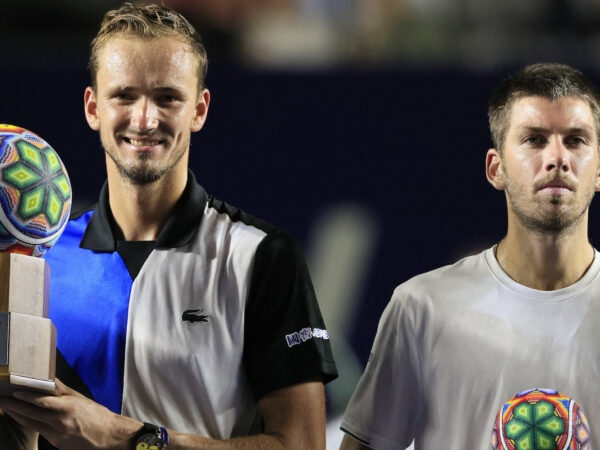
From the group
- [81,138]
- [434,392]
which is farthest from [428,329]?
[81,138]

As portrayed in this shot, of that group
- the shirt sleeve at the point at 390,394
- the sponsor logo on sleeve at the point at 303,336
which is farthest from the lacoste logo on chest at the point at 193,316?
the shirt sleeve at the point at 390,394

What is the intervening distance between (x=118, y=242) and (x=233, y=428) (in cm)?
70

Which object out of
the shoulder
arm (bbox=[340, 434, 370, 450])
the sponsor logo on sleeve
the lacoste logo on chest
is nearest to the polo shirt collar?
the lacoste logo on chest

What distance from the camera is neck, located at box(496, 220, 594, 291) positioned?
166 inches

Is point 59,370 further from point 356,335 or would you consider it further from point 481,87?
point 481,87

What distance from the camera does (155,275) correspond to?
13.6ft

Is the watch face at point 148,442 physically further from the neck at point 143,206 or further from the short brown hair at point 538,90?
the short brown hair at point 538,90

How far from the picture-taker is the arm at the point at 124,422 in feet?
11.8

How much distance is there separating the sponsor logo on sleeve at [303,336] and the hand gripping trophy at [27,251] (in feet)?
2.30

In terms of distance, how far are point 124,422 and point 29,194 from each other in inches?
26.9

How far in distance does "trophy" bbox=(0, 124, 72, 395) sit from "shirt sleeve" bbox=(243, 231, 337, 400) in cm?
62

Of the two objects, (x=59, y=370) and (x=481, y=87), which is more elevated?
(x=481, y=87)

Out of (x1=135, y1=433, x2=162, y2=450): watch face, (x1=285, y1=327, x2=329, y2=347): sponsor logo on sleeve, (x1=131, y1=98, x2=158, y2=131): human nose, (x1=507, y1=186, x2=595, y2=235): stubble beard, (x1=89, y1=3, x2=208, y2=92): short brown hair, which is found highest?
(x1=89, y1=3, x2=208, y2=92): short brown hair

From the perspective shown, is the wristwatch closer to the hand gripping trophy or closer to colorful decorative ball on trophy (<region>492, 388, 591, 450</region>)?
the hand gripping trophy
